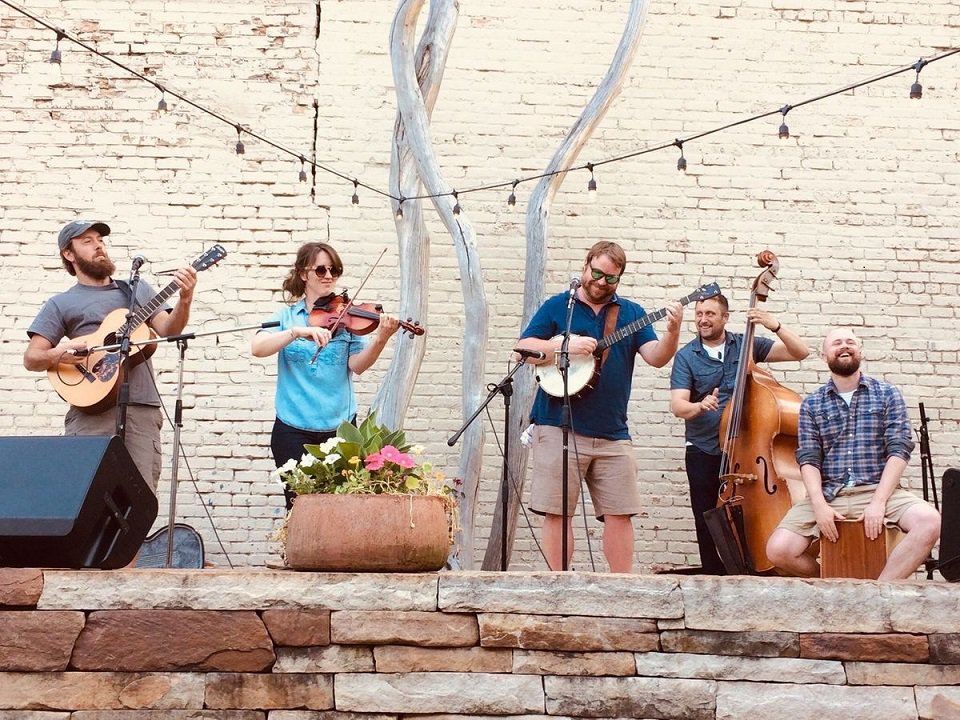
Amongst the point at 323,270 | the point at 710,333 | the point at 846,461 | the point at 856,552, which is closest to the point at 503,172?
the point at 710,333

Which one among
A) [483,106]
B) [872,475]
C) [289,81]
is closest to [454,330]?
[483,106]

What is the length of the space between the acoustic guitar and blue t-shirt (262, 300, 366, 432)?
495 millimetres

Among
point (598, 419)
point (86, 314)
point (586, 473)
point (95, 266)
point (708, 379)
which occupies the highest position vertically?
point (95, 266)

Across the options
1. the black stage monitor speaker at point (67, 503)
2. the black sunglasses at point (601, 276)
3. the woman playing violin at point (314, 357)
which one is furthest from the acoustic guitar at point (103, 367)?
the black sunglasses at point (601, 276)

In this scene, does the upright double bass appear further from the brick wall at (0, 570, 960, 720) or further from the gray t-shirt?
the gray t-shirt

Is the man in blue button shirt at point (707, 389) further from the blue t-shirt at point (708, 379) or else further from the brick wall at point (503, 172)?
the brick wall at point (503, 172)

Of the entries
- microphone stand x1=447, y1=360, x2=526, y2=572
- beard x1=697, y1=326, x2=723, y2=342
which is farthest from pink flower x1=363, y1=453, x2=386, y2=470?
beard x1=697, y1=326, x2=723, y2=342

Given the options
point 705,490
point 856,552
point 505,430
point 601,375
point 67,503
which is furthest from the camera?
point 705,490

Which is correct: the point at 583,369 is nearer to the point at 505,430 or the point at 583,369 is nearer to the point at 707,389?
the point at 505,430

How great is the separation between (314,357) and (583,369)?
1.04 metres

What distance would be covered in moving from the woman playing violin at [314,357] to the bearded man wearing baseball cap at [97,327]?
413 mm

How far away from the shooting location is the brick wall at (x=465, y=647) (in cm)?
303

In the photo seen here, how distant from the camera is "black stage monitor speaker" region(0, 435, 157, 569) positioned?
9.94 feet

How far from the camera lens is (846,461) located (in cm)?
404
